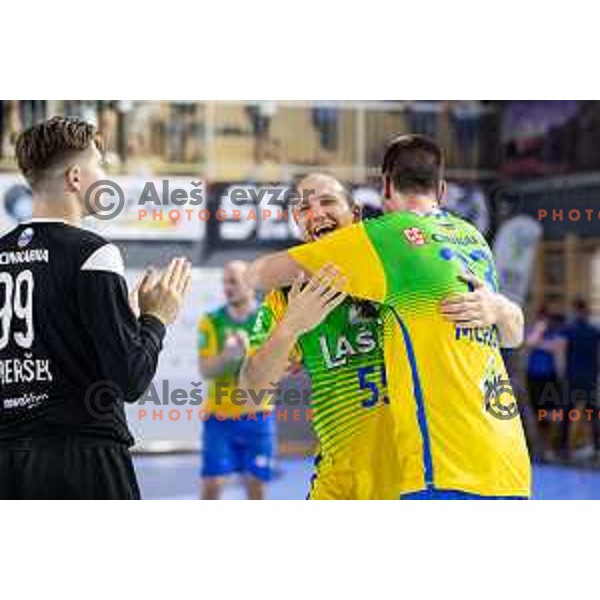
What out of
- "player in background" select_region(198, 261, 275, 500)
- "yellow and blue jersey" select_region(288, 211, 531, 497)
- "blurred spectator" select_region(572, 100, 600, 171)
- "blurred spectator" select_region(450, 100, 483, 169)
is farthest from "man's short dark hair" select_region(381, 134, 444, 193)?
"blurred spectator" select_region(450, 100, 483, 169)

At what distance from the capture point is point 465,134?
9828 millimetres

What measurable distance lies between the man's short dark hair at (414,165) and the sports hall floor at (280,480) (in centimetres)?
429

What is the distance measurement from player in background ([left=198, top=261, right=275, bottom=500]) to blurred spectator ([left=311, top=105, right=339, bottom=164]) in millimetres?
3379

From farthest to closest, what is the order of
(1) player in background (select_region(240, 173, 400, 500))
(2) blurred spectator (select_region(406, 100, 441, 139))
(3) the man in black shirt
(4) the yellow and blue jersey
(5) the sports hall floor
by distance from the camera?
(2) blurred spectator (select_region(406, 100, 441, 139)) < (5) the sports hall floor < (1) player in background (select_region(240, 173, 400, 500)) < (4) the yellow and blue jersey < (3) the man in black shirt

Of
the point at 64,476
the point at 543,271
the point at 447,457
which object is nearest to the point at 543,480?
the point at 543,271

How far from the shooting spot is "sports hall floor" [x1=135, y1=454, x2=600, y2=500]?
26.7 feet

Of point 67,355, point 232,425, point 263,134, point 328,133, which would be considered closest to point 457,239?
point 67,355

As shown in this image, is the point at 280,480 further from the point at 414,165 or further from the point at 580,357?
the point at 414,165

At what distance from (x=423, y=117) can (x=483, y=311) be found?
6048mm

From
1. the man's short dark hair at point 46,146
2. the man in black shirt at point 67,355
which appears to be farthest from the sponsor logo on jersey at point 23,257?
the man's short dark hair at point 46,146

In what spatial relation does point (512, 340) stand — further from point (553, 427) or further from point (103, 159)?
point (553, 427)

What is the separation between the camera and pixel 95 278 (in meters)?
3.04

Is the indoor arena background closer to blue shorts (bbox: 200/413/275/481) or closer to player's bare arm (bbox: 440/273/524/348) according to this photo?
blue shorts (bbox: 200/413/275/481)
